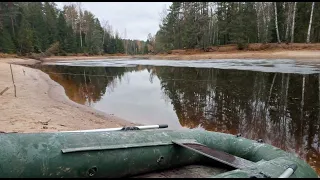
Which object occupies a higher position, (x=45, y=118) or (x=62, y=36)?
(x=62, y=36)

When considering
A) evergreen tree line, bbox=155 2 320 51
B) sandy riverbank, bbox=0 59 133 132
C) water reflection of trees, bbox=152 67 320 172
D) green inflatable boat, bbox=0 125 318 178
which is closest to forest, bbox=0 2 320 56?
evergreen tree line, bbox=155 2 320 51

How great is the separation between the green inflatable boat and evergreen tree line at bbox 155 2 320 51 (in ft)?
109

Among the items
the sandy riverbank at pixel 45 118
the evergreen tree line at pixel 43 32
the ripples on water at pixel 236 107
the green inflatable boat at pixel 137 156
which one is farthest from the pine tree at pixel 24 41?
the green inflatable boat at pixel 137 156

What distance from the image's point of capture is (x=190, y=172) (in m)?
3.65

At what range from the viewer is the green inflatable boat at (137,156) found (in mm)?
2732

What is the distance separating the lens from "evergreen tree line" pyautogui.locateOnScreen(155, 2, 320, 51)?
37312 mm

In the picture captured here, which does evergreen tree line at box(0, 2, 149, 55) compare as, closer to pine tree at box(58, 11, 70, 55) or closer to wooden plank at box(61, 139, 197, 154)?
pine tree at box(58, 11, 70, 55)

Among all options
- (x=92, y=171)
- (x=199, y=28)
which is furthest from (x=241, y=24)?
(x=92, y=171)

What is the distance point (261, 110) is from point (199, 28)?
39.5 m

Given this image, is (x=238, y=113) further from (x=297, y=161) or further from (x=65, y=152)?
(x=65, y=152)

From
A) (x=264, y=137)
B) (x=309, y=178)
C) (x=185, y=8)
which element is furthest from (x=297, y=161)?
(x=185, y=8)

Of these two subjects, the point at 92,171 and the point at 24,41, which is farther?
the point at 24,41

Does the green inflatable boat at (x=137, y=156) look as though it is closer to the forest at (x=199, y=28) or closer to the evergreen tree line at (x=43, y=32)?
the forest at (x=199, y=28)

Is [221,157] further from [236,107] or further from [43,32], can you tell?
[43,32]
